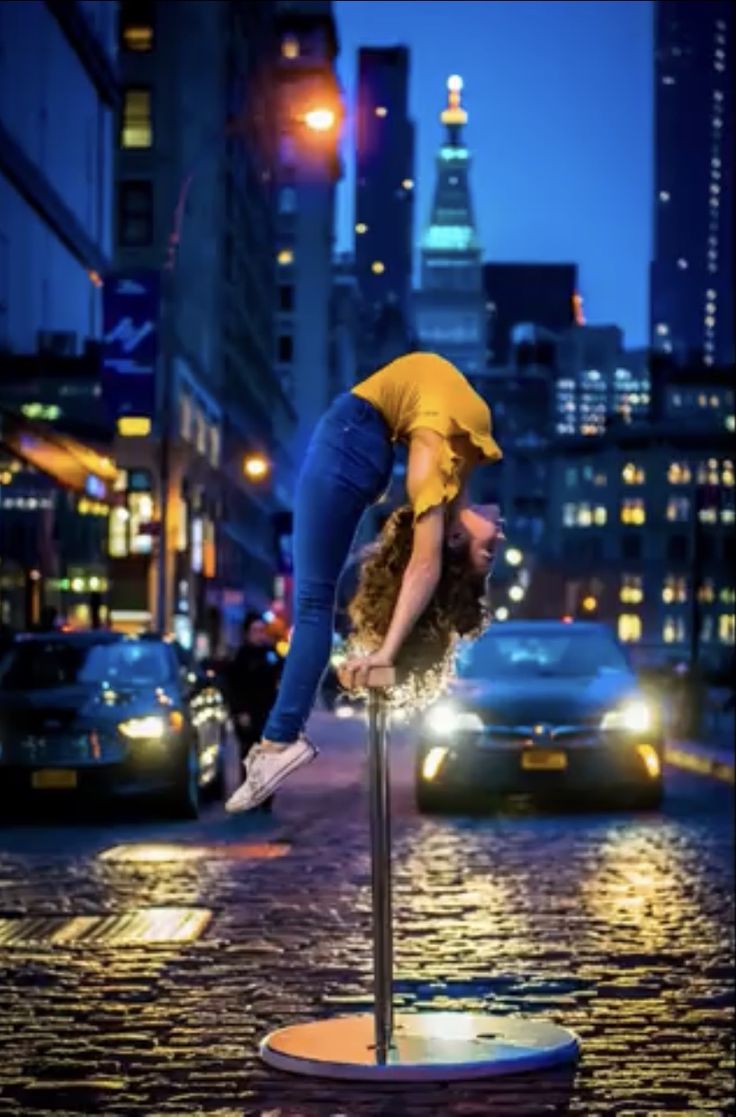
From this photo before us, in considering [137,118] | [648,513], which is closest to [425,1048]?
[137,118]

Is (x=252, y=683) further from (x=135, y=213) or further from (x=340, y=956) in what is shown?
(x=135, y=213)

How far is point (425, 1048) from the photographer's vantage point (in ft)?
22.7

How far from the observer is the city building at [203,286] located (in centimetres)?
6275

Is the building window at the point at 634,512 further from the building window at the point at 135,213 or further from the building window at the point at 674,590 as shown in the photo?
the building window at the point at 135,213

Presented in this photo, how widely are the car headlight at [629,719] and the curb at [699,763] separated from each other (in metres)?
6.39

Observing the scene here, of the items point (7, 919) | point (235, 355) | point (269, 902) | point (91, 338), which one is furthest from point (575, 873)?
point (235, 355)

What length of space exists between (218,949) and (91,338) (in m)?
31.2

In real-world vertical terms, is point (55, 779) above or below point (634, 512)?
below

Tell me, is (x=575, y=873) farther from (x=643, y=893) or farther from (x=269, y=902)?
(x=269, y=902)

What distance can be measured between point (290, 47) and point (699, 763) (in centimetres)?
11026

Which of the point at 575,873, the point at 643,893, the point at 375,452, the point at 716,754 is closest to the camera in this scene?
the point at 375,452

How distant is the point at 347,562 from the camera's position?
5949 millimetres

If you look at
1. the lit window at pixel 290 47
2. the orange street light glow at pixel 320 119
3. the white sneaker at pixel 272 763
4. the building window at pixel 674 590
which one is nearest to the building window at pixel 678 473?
the building window at pixel 674 590

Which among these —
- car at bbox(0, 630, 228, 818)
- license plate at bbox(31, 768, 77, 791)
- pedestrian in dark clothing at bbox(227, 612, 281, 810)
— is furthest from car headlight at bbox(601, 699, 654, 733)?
license plate at bbox(31, 768, 77, 791)
